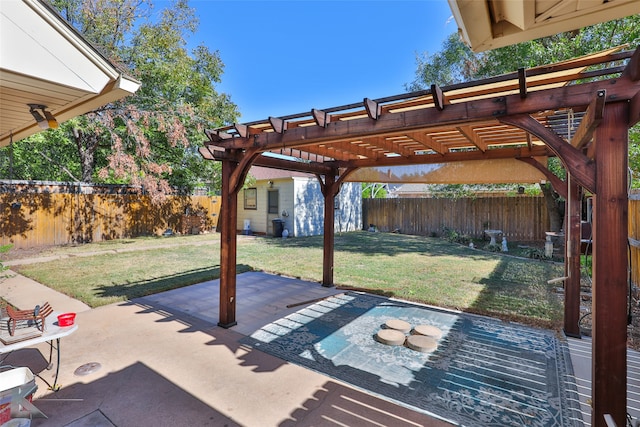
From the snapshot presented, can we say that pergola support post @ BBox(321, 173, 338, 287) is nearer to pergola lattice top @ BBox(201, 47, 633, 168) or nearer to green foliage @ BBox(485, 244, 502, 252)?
pergola lattice top @ BBox(201, 47, 633, 168)

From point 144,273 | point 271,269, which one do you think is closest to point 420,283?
point 271,269

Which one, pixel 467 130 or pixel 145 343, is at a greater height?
pixel 467 130

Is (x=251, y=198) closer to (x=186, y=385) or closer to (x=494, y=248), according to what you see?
(x=494, y=248)

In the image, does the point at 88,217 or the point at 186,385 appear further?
the point at 88,217

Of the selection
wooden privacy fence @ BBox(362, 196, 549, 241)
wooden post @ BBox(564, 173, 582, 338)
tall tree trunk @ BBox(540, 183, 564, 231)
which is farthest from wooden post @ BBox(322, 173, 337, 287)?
wooden privacy fence @ BBox(362, 196, 549, 241)

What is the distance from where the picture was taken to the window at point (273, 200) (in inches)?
570

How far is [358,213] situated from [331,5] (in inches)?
387

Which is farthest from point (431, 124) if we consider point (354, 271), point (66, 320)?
point (354, 271)

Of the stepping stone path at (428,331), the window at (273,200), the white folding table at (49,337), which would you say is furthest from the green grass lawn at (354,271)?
the window at (273,200)

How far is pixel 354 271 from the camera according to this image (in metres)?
7.49

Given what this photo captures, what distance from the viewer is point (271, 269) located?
769 cm

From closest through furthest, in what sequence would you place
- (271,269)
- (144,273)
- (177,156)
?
1. (144,273)
2. (271,269)
3. (177,156)

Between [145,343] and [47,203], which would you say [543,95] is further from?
[47,203]

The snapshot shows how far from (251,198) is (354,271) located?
9.62 meters
